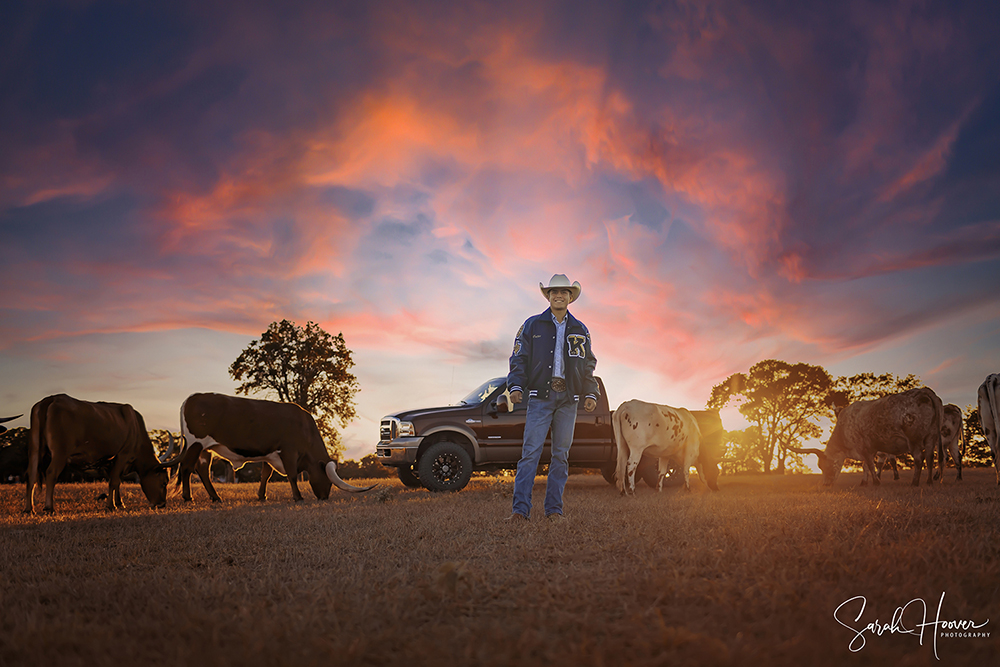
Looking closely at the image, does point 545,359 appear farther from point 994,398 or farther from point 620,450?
point 994,398

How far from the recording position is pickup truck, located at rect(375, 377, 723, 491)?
10195 millimetres

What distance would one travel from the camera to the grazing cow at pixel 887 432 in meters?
A: 10.6

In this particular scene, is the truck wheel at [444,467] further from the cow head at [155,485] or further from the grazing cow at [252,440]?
the cow head at [155,485]

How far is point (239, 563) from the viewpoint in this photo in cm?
374

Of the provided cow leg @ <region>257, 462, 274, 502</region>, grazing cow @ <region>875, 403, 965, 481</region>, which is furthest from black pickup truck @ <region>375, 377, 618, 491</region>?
grazing cow @ <region>875, 403, 965, 481</region>

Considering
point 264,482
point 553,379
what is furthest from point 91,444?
point 553,379

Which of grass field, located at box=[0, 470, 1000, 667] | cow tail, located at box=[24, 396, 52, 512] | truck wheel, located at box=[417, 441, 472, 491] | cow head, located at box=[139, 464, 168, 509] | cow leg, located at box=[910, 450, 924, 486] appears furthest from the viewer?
cow leg, located at box=[910, 450, 924, 486]

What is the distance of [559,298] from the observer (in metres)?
5.94

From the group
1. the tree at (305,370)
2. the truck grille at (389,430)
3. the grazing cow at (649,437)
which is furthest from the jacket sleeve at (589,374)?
the tree at (305,370)

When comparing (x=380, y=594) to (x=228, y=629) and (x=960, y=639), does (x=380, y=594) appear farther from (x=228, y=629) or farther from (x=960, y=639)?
(x=960, y=639)

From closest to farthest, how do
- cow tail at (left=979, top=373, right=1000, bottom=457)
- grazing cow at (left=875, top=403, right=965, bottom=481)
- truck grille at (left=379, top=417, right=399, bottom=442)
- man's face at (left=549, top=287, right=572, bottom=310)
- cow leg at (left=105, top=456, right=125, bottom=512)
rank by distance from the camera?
man's face at (left=549, top=287, right=572, bottom=310)
cow leg at (left=105, top=456, right=125, bottom=512)
cow tail at (left=979, top=373, right=1000, bottom=457)
truck grille at (left=379, top=417, right=399, bottom=442)
grazing cow at (left=875, top=403, right=965, bottom=481)

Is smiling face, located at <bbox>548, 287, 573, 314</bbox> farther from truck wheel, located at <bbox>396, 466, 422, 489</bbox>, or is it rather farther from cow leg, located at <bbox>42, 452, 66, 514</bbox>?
cow leg, located at <bbox>42, 452, 66, 514</bbox>

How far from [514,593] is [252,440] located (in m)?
8.45

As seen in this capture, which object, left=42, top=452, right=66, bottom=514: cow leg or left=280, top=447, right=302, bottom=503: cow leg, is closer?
left=42, top=452, right=66, bottom=514: cow leg
